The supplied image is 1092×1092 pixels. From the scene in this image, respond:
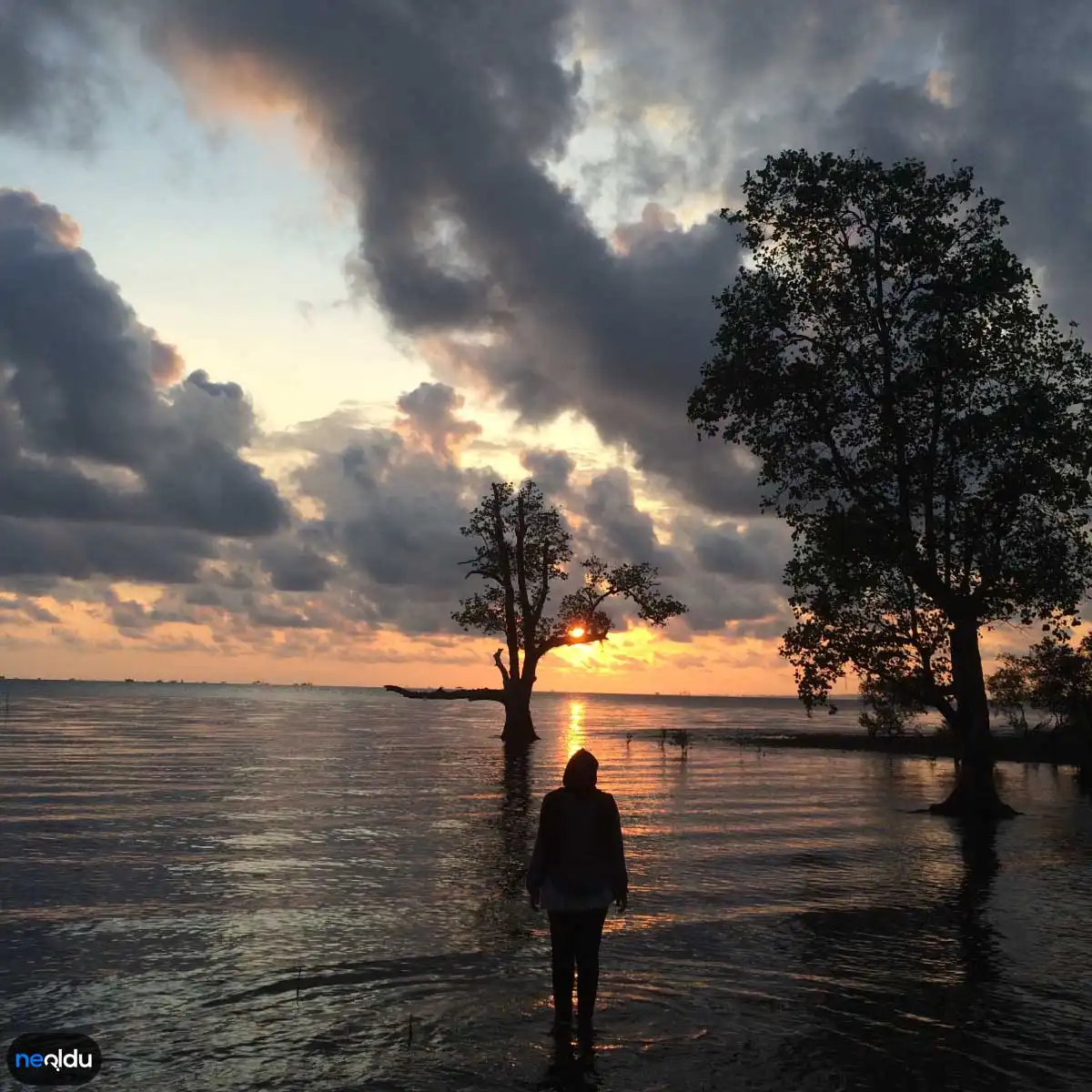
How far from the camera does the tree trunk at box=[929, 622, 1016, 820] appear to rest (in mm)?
28391

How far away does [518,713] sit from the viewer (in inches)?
2509

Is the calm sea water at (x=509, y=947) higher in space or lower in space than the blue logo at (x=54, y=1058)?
higher

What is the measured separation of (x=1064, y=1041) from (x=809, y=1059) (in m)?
2.94

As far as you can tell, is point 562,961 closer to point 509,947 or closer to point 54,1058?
point 509,947

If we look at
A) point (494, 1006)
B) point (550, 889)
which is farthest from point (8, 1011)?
point (550, 889)

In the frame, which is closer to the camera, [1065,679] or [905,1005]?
[905,1005]

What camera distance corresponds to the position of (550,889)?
930 centimetres

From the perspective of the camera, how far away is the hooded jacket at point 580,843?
364 inches

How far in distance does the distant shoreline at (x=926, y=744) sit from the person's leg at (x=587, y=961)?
52964 mm

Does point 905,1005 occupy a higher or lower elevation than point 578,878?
lower

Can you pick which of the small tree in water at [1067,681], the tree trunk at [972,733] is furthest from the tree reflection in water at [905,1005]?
the small tree in water at [1067,681]

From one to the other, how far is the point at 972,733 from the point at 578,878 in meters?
23.6

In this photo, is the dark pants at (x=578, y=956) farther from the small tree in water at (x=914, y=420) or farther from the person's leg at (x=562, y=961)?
the small tree in water at (x=914, y=420)

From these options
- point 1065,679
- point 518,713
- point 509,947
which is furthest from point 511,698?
point 509,947
